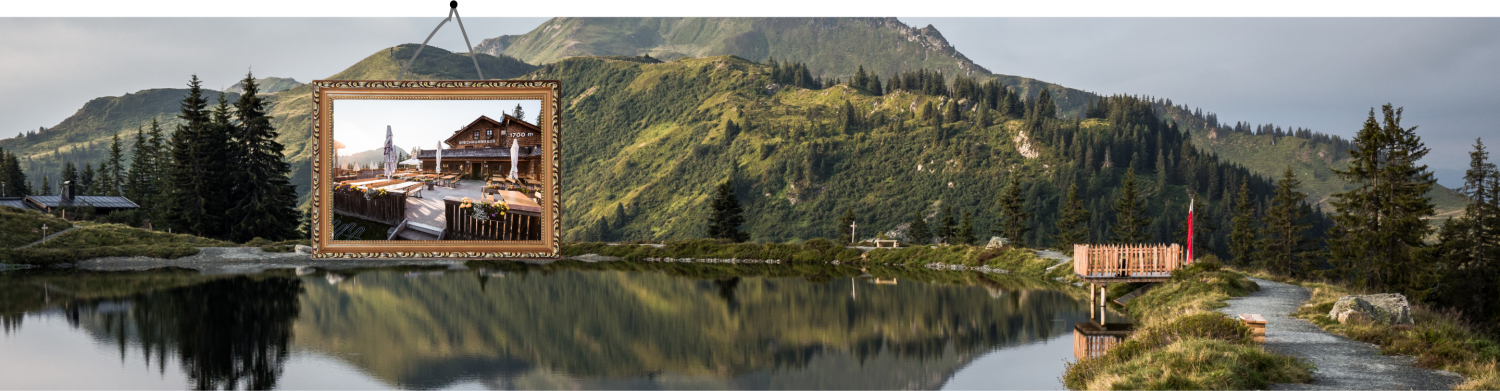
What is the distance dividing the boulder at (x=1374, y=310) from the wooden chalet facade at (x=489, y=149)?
1805 centimetres

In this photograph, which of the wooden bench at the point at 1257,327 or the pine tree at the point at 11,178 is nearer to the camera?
the wooden bench at the point at 1257,327

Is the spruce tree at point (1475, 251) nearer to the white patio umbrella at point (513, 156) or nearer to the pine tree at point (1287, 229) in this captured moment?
the pine tree at point (1287, 229)

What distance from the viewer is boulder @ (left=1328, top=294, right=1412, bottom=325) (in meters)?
17.8

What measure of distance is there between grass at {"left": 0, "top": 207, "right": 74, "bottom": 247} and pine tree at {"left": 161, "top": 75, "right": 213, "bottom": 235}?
7.09 meters

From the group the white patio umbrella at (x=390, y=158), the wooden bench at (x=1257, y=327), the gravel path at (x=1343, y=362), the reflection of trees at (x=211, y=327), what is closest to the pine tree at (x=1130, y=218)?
the gravel path at (x=1343, y=362)

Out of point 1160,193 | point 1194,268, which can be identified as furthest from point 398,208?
point 1160,193

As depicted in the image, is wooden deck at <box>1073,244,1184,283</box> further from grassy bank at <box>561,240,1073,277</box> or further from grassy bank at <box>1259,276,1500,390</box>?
grassy bank at <box>561,240,1073,277</box>

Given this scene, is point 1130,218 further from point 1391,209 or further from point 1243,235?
point 1391,209

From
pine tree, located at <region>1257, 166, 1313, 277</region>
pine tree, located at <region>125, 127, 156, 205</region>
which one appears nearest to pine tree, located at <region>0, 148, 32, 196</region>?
pine tree, located at <region>125, 127, 156, 205</region>

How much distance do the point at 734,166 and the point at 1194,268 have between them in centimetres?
15384

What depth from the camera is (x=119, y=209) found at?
7125 cm

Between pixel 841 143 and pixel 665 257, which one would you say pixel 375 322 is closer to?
pixel 665 257

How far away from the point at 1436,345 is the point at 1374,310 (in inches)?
163

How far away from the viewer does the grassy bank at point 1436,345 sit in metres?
12.7
